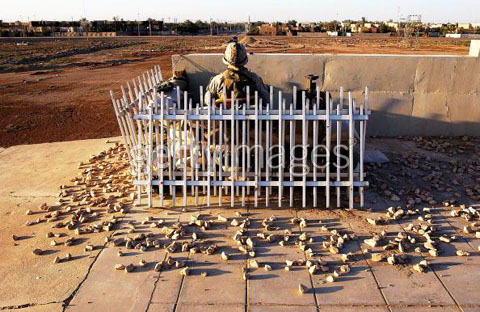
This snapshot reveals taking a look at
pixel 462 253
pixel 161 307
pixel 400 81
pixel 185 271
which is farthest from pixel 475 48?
pixel 161 307

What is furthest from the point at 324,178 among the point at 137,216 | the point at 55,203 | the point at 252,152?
the point at 55,203

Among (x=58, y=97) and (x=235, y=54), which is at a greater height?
(x=235, y=54)

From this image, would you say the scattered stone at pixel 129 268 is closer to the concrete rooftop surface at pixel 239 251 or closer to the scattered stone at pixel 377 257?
the concrete rooftop surface at pixel 239 251

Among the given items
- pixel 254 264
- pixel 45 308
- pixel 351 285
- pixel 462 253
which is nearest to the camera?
pixel 45 308

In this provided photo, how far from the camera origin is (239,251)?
4.57 metres

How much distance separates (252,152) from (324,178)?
39.3 inches

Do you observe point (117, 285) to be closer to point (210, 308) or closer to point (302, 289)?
point (210, 308)

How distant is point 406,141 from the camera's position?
339 inches

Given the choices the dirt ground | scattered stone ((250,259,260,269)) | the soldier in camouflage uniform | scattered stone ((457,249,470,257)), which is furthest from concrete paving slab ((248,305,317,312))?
the dirt ground

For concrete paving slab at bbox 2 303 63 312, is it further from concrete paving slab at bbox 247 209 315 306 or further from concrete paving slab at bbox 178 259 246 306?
concrete paving slab at bbox 247 209 315 306

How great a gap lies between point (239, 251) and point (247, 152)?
4.82ft

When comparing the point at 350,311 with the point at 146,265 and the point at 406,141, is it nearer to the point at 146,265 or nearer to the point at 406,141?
the point at 146,265

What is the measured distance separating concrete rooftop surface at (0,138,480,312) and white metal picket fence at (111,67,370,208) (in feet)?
1.02

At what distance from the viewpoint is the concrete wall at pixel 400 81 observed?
8.62m
